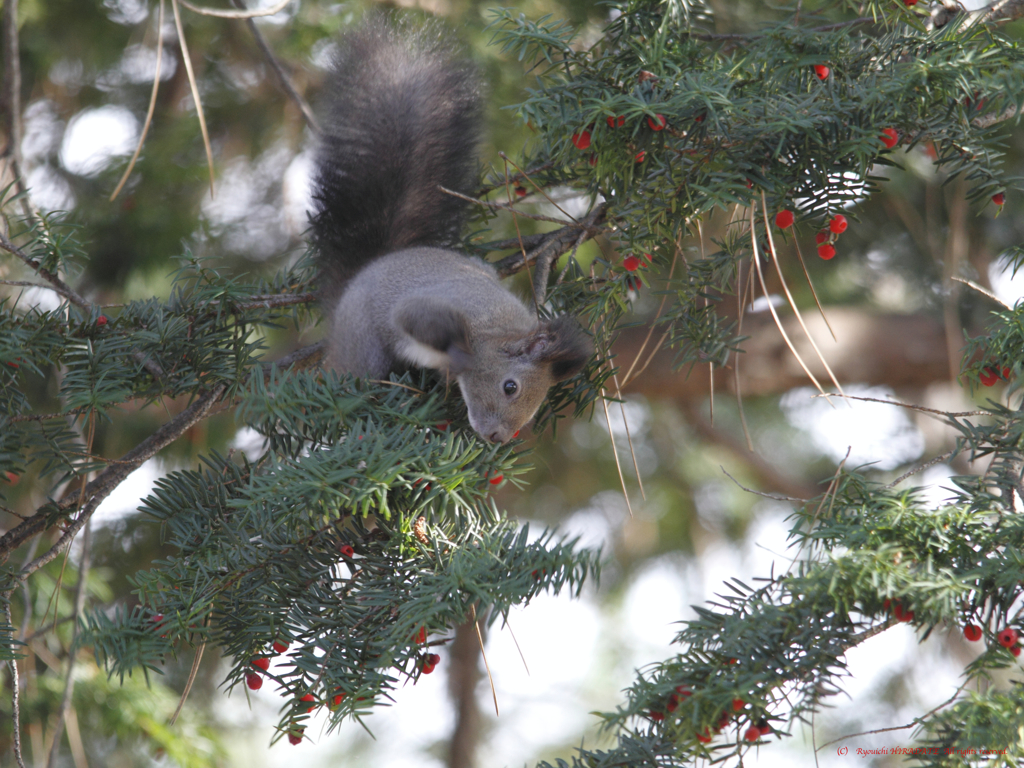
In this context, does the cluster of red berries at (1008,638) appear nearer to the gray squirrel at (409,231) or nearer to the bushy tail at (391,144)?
the gray squirrel at (409,231)

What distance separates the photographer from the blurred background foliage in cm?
236

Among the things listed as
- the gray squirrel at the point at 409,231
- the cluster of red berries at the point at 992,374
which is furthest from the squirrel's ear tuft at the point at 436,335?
the cluster of red berries at the point at 992,374

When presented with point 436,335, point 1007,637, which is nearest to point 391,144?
point 436,335

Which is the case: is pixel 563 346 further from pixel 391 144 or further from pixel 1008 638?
pixel 1008 638

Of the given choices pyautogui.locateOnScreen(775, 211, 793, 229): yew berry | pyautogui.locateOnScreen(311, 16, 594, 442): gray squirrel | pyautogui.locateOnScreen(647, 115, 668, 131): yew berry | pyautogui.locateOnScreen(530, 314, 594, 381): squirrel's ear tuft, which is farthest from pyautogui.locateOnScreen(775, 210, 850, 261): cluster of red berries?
pyautogui.locateOnScreen(311, 16, 594, 442): gray squirrel

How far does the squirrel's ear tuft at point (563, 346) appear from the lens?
1.63 metres

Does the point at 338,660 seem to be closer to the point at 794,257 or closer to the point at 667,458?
the point at 794,257

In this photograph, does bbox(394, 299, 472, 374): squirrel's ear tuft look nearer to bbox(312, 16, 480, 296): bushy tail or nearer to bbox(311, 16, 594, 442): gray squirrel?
bbox(311, 16, 594, 442): gray squirrel

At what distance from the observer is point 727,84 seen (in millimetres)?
1132

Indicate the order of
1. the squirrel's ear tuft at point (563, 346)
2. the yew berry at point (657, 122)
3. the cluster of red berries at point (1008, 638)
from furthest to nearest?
the squirrel's ear tuft at point (563, 346) < the yew berry at point (657, 122) < the cluster of red berries at point (1008, 638)

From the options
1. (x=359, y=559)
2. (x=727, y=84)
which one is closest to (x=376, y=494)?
(x=359, y=559)

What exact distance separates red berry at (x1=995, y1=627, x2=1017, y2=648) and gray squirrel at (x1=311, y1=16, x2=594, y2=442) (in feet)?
3.47

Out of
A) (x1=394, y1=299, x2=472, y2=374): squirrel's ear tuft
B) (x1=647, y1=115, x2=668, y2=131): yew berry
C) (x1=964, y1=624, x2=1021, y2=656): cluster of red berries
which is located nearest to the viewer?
(x1=964, y1=624, x2=1021, y2=656): cluster of red berries

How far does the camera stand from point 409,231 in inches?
84.7
